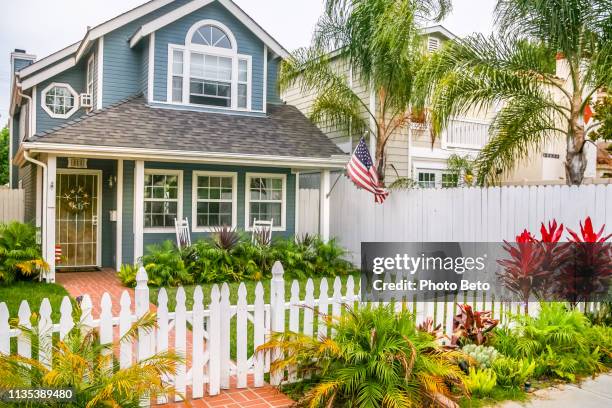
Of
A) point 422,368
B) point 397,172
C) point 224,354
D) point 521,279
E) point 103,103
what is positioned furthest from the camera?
point 397,172

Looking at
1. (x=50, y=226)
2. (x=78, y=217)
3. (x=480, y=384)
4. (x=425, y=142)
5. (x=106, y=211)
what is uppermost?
(x=425, y=142)

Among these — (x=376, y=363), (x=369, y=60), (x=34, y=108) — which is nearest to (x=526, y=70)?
(x=369, y=60)

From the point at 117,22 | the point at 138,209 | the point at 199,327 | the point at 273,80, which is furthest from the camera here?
the point at 273,80

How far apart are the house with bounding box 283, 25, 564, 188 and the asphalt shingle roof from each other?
189 cm

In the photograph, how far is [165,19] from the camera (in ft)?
42.8

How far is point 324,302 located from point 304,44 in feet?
35.4

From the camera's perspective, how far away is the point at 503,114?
37.0ft

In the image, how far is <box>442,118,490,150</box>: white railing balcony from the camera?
1747 cm

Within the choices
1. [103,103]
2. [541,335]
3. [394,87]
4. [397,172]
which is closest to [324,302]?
[541,335]

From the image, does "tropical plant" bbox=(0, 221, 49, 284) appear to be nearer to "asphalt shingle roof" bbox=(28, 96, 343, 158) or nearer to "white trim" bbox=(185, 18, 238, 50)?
"asphalt shingle roof" bbox=(28, 96, 343, 158)

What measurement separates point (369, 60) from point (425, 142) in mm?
4797

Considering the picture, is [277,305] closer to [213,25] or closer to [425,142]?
[213,25]

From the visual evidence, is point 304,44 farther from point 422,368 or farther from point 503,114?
point 422,368

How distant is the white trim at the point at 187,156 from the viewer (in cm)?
1052
